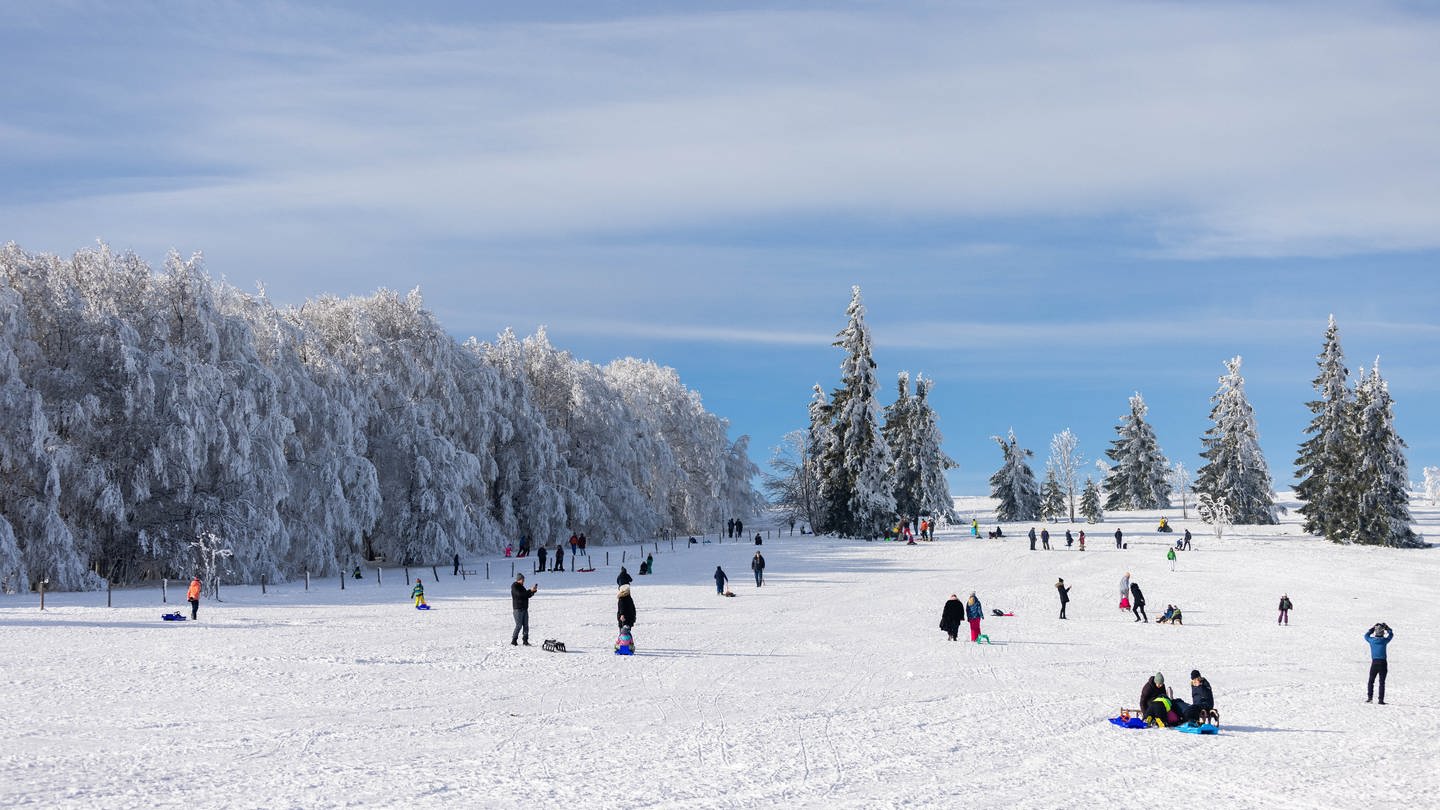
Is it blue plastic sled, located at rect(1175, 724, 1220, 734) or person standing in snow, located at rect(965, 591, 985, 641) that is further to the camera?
person standing in snow, located at rect(965, 591, 985, 641)

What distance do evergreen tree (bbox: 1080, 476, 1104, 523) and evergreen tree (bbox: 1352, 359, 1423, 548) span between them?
22.4 m

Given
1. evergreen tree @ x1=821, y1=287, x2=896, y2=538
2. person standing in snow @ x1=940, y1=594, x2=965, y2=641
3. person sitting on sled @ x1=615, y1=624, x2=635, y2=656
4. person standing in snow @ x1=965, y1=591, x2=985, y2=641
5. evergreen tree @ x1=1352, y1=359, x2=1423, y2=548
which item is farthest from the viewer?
evergreen tree @ x1=821, y1=287, x2=896, y2=538

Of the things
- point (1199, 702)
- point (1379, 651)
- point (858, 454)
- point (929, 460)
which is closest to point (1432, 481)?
point (929, 460)

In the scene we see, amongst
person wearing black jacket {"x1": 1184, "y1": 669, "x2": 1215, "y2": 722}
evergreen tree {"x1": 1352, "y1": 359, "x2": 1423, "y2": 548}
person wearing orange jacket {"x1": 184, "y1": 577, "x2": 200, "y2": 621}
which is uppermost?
evergreen tree {"x1": 1352, "y1": 359, "x2": 1423, "y2": 548}

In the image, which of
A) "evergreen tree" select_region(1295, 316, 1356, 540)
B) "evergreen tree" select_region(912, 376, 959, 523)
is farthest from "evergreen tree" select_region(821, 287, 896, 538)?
"evergreen tree" select_region(1295, 316, 1356, 540)

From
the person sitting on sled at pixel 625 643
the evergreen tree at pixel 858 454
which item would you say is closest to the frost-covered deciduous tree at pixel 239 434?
the evergreen tree at pixel 858 454

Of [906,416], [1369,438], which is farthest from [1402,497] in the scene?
[906,416]

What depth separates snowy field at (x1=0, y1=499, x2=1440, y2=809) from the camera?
1119cm

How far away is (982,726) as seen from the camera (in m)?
15.0

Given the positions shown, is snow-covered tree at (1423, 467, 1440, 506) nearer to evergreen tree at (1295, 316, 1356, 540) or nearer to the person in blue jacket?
evergreen tree at (1295, 316, 1356, 540)

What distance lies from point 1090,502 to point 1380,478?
97.0ft

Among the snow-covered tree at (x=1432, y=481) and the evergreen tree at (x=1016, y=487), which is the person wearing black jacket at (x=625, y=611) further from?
the snow-covered tree at (x=1432, y=481)

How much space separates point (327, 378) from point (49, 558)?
15.5 metres

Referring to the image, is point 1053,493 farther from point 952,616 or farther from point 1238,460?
point 952,616
